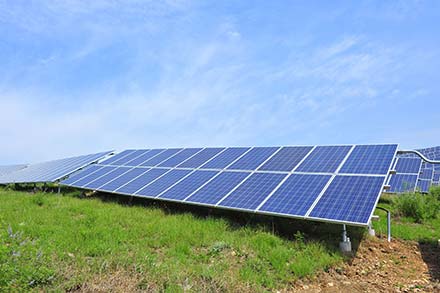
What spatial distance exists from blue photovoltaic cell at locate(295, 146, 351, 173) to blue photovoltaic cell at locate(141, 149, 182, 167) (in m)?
6.88

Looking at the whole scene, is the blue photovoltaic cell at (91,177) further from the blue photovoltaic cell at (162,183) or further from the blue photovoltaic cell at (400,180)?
the blue photovoltaic cell at (400,180)

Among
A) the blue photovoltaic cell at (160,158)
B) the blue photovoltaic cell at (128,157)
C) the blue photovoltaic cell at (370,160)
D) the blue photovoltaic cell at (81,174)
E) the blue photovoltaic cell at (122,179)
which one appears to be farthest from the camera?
the blue photovoltaic cell at (128,157)

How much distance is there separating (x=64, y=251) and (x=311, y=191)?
18.0ft

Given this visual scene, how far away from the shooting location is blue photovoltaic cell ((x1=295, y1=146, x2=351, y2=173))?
9031 mm

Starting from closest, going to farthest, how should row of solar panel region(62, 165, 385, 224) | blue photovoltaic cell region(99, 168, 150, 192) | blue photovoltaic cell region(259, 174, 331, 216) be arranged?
1. row of solar panel region(62, 165, 385, 224)
2. blue photovoltaic cell region(259, 174, 331, 216)
3. blue photovoltaic cell region(99, 168, 150, 192)

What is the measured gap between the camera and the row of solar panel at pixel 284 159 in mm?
8758

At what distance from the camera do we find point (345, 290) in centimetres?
542

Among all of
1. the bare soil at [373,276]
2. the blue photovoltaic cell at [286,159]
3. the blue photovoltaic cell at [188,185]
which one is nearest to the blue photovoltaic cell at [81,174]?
the blue photovoltaic cell at [188,185]

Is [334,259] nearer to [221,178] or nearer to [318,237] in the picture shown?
[318,237]

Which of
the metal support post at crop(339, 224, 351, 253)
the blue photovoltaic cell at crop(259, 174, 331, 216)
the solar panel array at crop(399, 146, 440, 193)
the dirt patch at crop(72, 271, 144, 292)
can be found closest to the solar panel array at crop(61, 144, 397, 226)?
the blue photovoltaic cell at crop(259, 174, 331, 216)

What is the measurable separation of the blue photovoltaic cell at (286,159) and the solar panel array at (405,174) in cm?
795

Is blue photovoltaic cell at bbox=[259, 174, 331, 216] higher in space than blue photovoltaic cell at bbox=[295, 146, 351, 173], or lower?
lower

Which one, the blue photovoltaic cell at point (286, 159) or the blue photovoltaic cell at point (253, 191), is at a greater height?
the blue photovoltaic cell at point (286, 159)

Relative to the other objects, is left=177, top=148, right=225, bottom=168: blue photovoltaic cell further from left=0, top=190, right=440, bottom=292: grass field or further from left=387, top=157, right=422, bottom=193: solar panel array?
left=387, top=157, right=422, bottom=193: solar panel array
